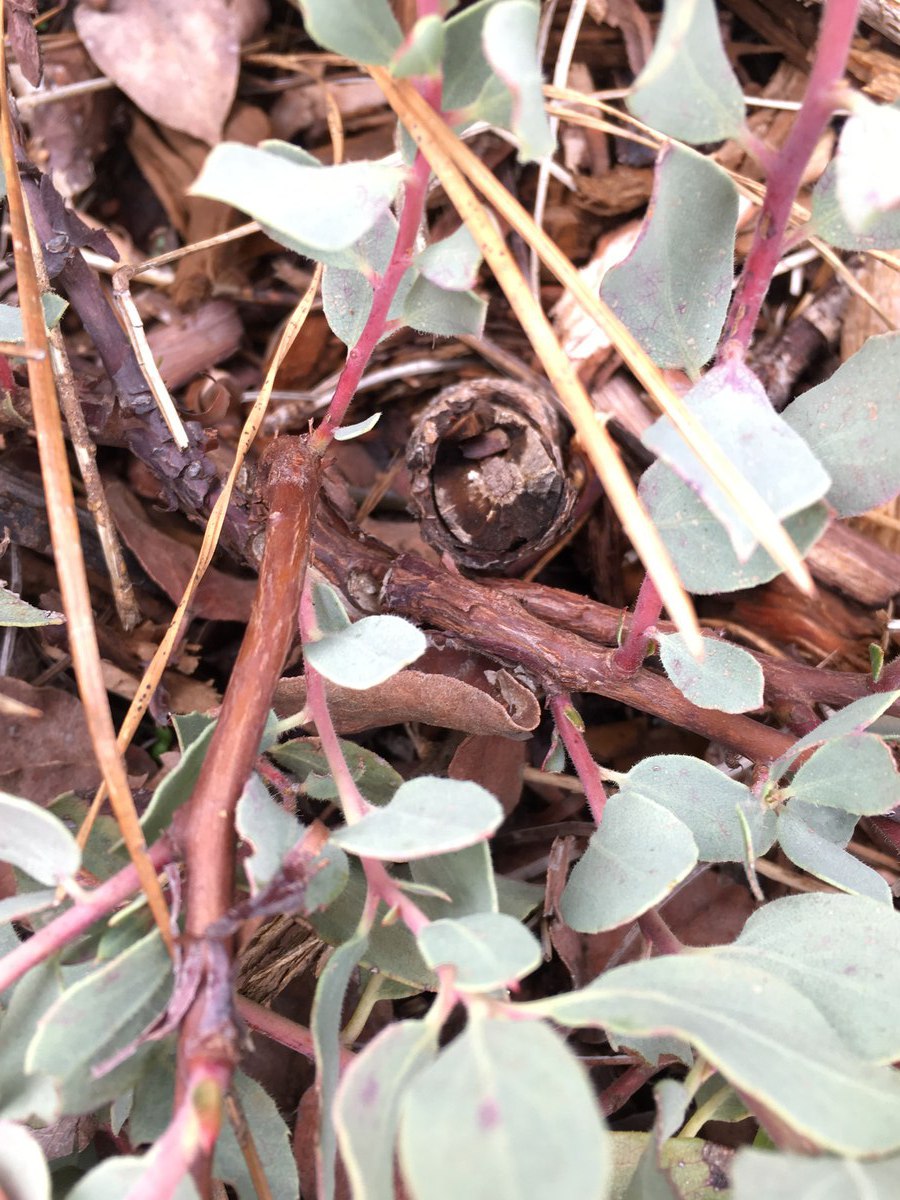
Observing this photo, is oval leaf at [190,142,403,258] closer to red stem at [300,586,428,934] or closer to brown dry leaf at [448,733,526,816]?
red stem at [300,586,428,934]

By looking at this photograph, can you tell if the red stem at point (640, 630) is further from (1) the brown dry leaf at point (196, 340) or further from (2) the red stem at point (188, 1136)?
(1) the brown dry leaf at point (196, 340)

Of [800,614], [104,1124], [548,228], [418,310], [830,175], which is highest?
[830,175]

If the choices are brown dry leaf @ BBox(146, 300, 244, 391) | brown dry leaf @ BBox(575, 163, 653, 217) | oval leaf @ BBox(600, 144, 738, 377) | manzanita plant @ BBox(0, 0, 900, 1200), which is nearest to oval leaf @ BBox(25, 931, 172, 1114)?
manzanita plant @ BBox(0, 0, 900, 1200)

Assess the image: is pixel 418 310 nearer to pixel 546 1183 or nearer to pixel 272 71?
pixel 546 1183

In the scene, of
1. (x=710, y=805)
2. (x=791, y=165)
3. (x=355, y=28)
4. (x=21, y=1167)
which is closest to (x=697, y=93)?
(x=791, y=165)

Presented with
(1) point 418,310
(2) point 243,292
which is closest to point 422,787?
(1) point 418,310

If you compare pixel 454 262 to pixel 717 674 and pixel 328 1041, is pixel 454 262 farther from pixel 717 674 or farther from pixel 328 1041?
pixel 328 1041

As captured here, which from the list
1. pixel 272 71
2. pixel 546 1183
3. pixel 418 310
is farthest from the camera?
pixel 272 71
